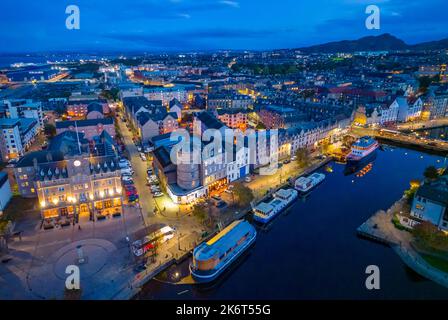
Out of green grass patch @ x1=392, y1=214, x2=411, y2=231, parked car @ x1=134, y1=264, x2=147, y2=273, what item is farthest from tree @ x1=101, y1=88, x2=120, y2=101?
green grass patch @ x1=392, y1=214, x2=411, y2=231

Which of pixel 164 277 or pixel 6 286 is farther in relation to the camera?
pixel 164 277

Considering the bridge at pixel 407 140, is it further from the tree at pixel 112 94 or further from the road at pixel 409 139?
the tree at pixel 112 94

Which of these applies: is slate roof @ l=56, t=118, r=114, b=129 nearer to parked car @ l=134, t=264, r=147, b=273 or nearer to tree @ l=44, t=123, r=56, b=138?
tree @ l=44, t=123, r=56, b=138

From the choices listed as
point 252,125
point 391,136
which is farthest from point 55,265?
point 391,136

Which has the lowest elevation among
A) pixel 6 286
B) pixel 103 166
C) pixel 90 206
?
pixel 6 286

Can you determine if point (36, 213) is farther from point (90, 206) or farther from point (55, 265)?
point (55, 265)

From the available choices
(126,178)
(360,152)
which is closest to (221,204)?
(126,178)

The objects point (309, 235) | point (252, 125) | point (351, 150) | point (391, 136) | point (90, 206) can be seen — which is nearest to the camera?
point (309, 235)
